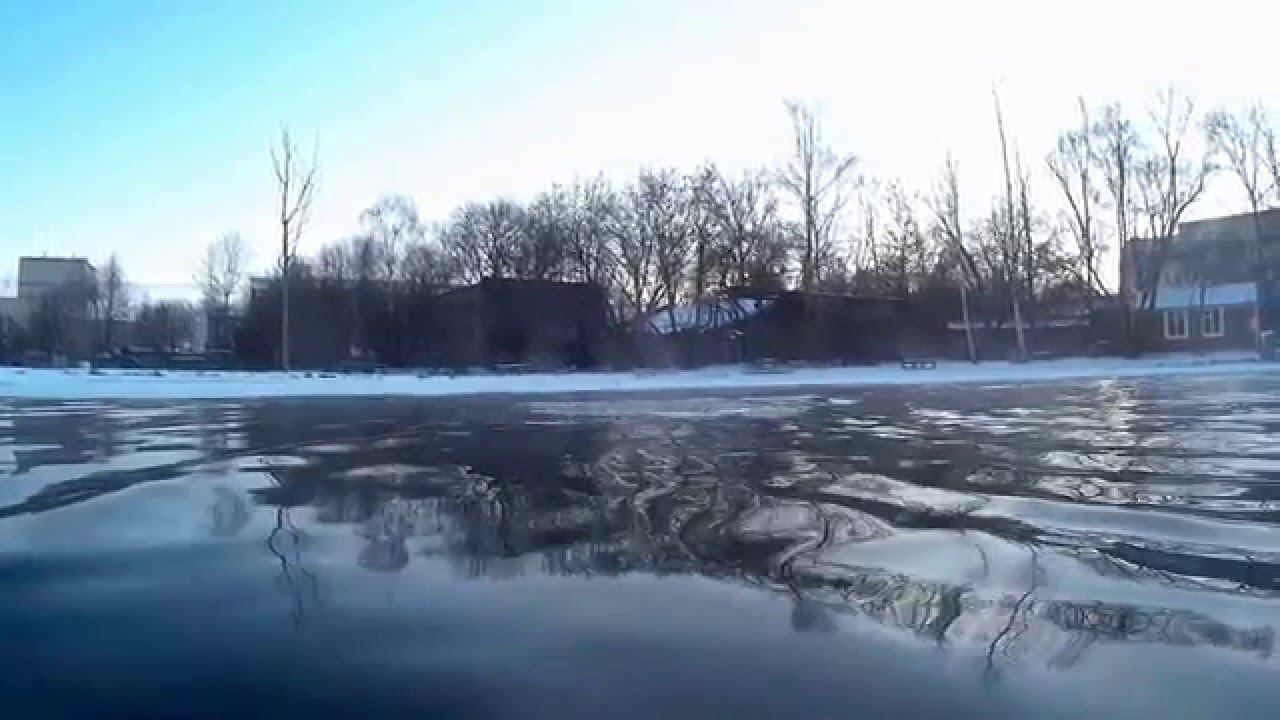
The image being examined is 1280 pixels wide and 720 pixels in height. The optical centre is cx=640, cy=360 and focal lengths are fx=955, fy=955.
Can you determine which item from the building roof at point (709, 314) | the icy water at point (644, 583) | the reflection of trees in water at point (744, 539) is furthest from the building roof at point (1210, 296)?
the reflection of trees in water at point (744, 539)

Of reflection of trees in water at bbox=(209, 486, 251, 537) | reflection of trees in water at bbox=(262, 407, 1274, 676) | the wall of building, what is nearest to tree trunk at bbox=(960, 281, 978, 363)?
the wall of building

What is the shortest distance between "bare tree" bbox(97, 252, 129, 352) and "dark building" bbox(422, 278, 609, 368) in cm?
3631

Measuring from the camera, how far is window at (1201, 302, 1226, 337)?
70562 millimetres

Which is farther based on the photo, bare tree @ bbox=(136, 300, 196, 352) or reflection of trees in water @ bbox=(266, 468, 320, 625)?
bare tree @ bbox=(136, 300, 196, 352)

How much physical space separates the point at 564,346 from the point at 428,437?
135ft

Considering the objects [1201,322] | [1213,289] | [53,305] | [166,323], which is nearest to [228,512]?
[53,305]

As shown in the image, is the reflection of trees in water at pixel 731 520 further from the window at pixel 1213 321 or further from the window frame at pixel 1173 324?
the window at pixel 1213 321

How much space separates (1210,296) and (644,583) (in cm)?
7983

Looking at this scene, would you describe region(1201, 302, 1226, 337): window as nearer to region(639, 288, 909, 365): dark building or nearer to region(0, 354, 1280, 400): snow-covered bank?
region(0, 354, 1280, 400): snow-covered bank

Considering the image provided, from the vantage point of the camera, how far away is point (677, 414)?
19203 mm

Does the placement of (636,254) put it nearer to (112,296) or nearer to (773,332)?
(773,332)

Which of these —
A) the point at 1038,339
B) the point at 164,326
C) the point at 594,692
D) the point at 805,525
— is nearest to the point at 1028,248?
the point at 1038,339

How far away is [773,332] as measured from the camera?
55.7 metres

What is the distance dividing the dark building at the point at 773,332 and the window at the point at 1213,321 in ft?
99.0
